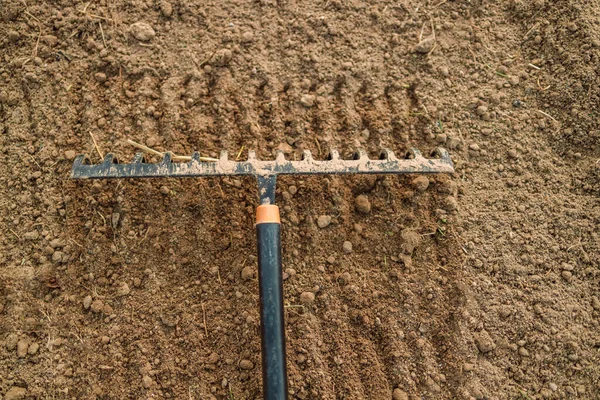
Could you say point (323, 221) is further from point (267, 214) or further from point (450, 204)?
point (450, 204)

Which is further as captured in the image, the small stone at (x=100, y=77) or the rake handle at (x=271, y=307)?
the small stone at (x=100, y=77)

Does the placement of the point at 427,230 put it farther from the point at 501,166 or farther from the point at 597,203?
the point at 597,203

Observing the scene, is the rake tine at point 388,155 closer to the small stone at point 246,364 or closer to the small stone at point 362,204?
the small stone at point 362,204

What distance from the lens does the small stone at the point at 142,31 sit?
2100mm

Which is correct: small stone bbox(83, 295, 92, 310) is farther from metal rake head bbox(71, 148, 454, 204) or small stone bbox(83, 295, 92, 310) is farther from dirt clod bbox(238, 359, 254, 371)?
dirt clod bbox(238, 359, 254, 371)

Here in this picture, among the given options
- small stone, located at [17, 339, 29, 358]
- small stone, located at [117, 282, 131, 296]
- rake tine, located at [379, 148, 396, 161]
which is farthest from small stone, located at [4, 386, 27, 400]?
rake tine, located at [379, 148, 396, 161]

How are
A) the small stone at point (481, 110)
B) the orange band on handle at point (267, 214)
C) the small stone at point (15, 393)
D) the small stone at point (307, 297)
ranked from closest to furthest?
1. the orange band on handle at point (267, 214)
2. the small stone at point (15, 393)
3. the small stone at point (307, 297)
4. the small stone at point (481, 110)

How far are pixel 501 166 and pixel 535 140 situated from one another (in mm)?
209

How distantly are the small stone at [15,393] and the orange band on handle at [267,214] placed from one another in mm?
1149

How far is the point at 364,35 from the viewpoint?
219 centimetres

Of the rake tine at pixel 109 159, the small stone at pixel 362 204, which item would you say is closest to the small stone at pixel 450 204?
the small stone at pixel 362 204

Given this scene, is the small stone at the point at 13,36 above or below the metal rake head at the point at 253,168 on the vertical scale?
above

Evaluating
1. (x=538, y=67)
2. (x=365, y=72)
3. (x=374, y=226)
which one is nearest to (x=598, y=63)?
(x=538, y=67)

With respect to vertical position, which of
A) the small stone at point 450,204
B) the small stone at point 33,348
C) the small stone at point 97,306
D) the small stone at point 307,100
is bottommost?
the small stone at point 33,348
